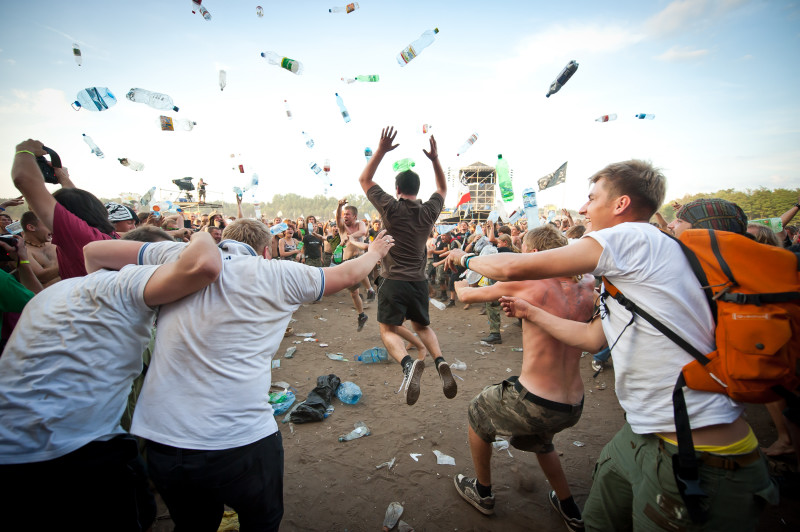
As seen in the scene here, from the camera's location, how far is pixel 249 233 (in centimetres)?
195

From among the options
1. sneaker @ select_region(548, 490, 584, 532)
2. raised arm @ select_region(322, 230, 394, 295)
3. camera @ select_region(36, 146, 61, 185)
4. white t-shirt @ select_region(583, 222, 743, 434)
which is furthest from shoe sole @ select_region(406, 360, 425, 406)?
camera @ select_region(36, 146, 61, 185)

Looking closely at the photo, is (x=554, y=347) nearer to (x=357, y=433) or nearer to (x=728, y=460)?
(x=728, y=460)

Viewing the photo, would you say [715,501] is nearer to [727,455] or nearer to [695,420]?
[727,455]

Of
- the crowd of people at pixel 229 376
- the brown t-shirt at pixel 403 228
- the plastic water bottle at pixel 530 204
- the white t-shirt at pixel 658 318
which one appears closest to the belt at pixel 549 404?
the crowd of people at pixel 229 376

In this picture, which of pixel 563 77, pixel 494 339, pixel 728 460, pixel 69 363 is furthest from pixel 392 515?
pixel 563 77

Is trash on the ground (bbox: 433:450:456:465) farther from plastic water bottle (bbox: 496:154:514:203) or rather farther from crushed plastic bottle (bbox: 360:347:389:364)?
plastic water bottle (bbox: 496:154:514:203)

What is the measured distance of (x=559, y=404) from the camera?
2.13m

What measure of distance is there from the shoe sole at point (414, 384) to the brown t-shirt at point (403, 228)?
97cm

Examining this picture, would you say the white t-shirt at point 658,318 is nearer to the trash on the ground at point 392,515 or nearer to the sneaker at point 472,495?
the sneaker at point 472,495

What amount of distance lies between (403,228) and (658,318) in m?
2.48

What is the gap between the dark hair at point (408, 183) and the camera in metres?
3.65

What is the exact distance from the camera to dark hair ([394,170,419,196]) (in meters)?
3.65

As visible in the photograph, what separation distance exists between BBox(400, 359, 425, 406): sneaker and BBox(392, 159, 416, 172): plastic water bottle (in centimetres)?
218

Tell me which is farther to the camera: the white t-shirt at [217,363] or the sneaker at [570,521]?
the sneaker at [570,521]
